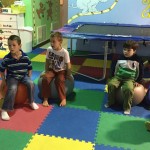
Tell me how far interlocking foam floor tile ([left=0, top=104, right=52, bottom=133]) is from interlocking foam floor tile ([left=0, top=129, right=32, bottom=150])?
7 cm

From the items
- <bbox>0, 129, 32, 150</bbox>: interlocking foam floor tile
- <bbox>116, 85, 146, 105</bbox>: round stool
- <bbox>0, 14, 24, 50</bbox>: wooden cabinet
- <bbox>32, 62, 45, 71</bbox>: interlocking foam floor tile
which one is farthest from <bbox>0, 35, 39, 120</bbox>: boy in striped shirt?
<bbox>0, 14, 24, 50</bbox>: wooden cabinet

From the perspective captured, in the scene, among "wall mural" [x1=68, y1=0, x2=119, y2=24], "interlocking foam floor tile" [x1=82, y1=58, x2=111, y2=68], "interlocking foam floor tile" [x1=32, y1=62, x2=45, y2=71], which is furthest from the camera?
"wall mural" [x1=68, y1=0, x2=119, y2=24]

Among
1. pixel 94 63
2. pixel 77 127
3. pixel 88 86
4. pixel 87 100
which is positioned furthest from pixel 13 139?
pixel 94 63

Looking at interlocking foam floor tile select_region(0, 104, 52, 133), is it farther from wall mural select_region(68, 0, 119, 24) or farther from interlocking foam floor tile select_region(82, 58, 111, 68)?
wall mural select_region(68, 0, 119, 24)

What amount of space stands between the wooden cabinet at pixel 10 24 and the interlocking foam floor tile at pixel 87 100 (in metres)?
2.57

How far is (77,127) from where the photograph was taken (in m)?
2.50

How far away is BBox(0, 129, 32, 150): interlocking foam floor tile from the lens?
217 centimetres

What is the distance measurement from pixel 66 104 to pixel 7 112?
74 centimetres

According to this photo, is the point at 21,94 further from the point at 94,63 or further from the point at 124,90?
the point at 94,63

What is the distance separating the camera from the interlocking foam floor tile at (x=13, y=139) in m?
2.17

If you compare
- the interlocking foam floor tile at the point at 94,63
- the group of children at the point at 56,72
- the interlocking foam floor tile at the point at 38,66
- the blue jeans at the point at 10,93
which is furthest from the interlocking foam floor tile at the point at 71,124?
the interlocking foam floor tile at the point at 94,63

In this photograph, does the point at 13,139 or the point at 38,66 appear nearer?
the point at 13,139

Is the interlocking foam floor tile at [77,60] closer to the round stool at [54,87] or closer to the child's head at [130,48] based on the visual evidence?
the round stool at [54,87]

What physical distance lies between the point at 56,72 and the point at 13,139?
3.53ft
